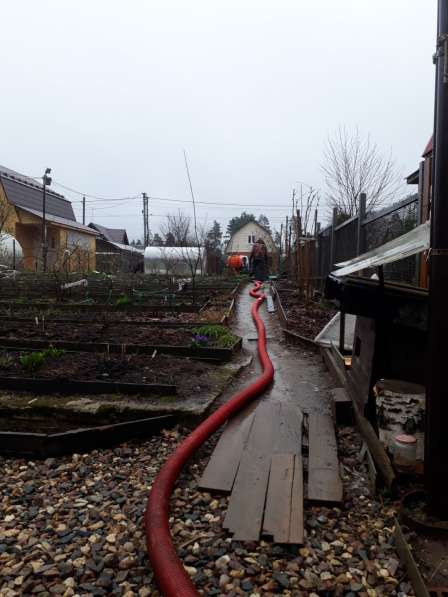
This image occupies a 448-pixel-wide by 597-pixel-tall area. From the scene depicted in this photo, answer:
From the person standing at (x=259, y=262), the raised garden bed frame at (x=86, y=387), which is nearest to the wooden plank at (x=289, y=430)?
the raised garden bed frame at (x=86, y=387)

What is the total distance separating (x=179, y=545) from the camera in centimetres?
230

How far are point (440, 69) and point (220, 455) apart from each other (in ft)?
9.10

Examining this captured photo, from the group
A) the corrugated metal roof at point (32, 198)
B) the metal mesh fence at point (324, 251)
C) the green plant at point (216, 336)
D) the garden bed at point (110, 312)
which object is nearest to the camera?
the green plant at point (216, 336)

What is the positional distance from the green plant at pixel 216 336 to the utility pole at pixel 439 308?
152 inches

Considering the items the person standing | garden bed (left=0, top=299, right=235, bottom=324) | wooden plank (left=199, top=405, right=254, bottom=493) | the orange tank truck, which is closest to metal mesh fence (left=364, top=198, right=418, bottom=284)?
garden bed (left=0, top=299, right=235, bottom=324)

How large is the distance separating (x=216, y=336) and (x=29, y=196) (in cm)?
3390

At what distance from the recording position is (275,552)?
2195 mm

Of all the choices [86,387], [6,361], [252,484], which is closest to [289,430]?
[252,484]

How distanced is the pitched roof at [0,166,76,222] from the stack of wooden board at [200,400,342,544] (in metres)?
32.3

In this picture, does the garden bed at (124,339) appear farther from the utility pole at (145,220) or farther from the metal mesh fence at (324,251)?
the utility pole at (145,220)

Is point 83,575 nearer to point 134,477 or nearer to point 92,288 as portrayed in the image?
point 134,477

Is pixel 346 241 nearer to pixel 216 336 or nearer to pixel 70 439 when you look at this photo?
pixel 216 336

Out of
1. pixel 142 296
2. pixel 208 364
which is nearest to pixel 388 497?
pixel 208 364

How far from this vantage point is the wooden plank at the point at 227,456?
2848 mm
